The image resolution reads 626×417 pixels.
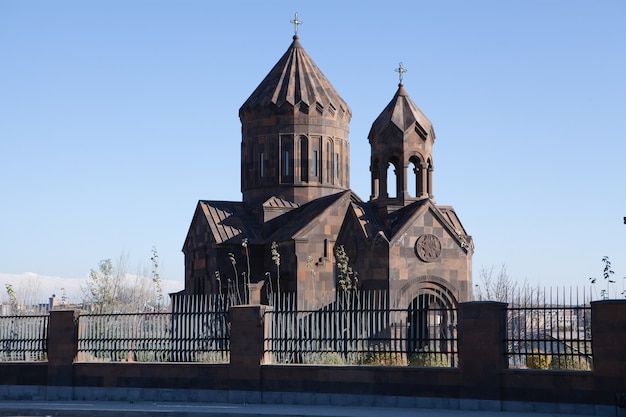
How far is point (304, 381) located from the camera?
17.9 meters

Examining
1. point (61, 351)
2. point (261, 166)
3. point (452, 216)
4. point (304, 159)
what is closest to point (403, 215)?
point (452, 216)

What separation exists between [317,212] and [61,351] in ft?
36.5

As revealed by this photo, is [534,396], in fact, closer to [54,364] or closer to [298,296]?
[54,364]

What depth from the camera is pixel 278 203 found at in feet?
103

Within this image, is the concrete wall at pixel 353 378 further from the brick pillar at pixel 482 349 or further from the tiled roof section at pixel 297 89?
the tiled roof section at pixel 297 89

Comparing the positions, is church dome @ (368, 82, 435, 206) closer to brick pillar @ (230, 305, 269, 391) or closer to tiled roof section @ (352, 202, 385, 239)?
tiled roof section @ (352, 202, 385, 239)

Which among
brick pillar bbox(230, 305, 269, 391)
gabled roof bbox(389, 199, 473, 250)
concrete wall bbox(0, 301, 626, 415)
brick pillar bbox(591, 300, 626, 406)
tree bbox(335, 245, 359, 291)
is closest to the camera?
brick pillar bbox(591, 300, 626, 406)

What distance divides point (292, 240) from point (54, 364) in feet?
32.9

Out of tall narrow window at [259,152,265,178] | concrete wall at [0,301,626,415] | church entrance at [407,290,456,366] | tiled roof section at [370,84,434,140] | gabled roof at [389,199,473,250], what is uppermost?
tiled roof section at [370,84,434,140]

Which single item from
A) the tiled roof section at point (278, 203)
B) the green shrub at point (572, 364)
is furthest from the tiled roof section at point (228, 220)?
the green shrub at point (572, 364)

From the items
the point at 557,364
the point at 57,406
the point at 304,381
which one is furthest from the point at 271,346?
the point at 557,364

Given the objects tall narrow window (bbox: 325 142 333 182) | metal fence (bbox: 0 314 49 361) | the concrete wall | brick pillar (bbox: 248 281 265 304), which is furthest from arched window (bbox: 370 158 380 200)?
metal fence (bbox: 0 314 49 361)

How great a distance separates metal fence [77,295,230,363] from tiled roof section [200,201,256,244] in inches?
404

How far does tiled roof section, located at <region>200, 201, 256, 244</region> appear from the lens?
99.6ft
